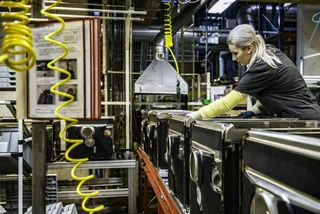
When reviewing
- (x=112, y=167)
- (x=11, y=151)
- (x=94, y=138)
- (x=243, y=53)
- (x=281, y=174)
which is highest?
(x=243, y=53)

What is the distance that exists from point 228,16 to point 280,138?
8995 mm

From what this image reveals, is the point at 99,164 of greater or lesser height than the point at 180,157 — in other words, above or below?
below

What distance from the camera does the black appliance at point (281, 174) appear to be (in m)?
0.58

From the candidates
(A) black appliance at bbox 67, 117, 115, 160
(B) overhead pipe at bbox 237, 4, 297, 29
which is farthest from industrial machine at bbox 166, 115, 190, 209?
(B) overhead pipe at bbox 237, 4, 297, 29

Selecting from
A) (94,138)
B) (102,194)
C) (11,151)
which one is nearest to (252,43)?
(94,138)

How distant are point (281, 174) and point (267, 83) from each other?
135cm

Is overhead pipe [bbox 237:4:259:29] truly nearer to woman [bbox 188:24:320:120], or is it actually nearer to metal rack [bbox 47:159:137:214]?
metal rack [bbox 47:159:137:214]

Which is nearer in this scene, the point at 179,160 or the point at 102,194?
the point at 179,160

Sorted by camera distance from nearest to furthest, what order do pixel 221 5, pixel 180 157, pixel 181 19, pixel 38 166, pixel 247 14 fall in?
pixel 38 166 < pixel 180 157 < pixel 221 5 < pixel 181 19 < pixel 247 14

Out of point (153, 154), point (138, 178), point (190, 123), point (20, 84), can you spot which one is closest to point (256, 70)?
point (190, 123)

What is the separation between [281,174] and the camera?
67 centimetres

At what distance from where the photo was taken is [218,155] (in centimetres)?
96

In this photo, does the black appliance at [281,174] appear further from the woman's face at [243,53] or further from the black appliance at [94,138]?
the black appliance at [94,138]

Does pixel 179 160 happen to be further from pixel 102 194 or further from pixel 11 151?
pixel 11 151
